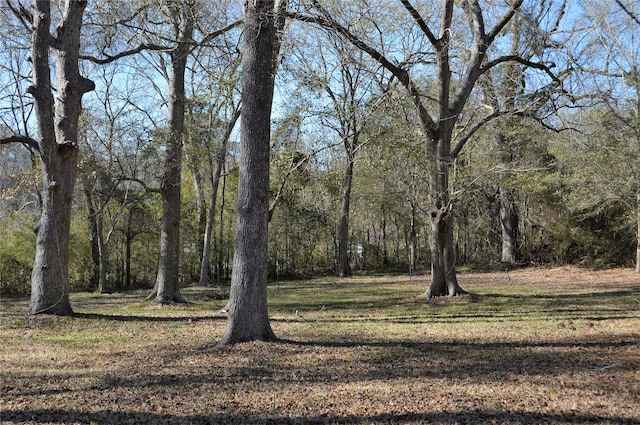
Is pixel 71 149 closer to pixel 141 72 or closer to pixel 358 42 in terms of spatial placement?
pixel 358 42

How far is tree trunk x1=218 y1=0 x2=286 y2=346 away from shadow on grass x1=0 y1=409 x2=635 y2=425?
8.27ft

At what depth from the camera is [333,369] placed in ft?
17.8

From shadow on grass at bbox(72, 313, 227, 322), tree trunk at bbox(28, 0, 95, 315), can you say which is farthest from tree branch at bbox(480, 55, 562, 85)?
tree trunk at bbox(28, 0, 95, 315)

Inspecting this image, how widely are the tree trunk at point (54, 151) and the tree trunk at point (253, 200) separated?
162 inches

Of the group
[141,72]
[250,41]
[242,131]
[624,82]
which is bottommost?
[242,131]

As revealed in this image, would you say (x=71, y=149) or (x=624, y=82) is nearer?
(x=71, y=149)

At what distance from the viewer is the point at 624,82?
1489 cm

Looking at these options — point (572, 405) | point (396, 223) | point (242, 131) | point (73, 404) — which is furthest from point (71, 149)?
point (396, 223)

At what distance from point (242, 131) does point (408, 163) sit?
602 cm

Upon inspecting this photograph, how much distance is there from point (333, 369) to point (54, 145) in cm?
650

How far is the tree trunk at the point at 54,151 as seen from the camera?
28.9 ft

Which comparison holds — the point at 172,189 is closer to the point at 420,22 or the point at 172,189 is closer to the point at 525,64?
the point at 420,22

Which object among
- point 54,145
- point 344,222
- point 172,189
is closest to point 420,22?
point 172,189

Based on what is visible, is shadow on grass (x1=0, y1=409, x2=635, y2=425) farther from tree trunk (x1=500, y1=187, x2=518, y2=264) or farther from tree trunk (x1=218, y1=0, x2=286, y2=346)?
tree trunk (x1=500, y1=187, x2=518, y2=264)
